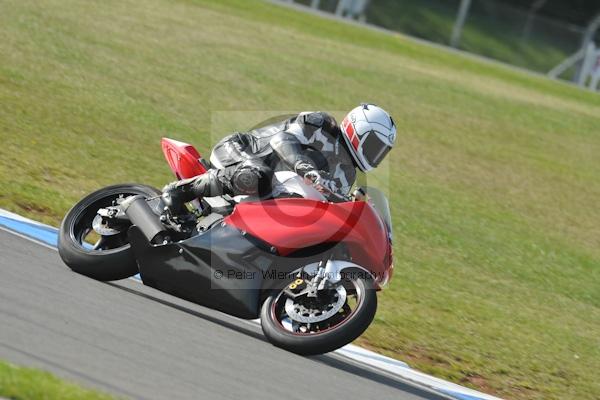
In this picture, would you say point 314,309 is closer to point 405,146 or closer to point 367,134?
point 367,134

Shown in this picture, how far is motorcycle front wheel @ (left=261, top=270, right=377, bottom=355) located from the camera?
6090 mm

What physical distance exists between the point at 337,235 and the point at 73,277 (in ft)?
5.64

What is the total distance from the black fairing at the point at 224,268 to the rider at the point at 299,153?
32 cm

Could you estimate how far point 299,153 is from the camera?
6.72 m

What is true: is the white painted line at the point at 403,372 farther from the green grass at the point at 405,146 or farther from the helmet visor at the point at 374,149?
the helmet visor at the point at 374,149

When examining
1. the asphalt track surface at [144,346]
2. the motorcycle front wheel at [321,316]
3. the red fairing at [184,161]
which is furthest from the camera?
the red fairing at [184,161]

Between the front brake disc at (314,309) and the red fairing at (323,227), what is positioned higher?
the red fairing at (323,227)

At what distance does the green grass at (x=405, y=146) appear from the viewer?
9070mm

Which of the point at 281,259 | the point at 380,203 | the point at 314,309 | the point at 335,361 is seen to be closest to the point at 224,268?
the point at 281,259

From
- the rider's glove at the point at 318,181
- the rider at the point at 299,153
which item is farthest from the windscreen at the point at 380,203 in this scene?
the rider's glove at the point at 318,181

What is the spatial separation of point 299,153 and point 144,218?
1.06m

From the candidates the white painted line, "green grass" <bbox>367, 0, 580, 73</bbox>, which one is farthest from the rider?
"green grass" <bbox>367, 0, 580, 73</bbox>

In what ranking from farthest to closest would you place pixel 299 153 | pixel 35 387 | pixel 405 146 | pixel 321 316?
pixel 405 146, pixel 299 153, pixel 321 316, pixel 35 387

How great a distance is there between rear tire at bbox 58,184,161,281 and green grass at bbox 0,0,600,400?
0.93 meters
